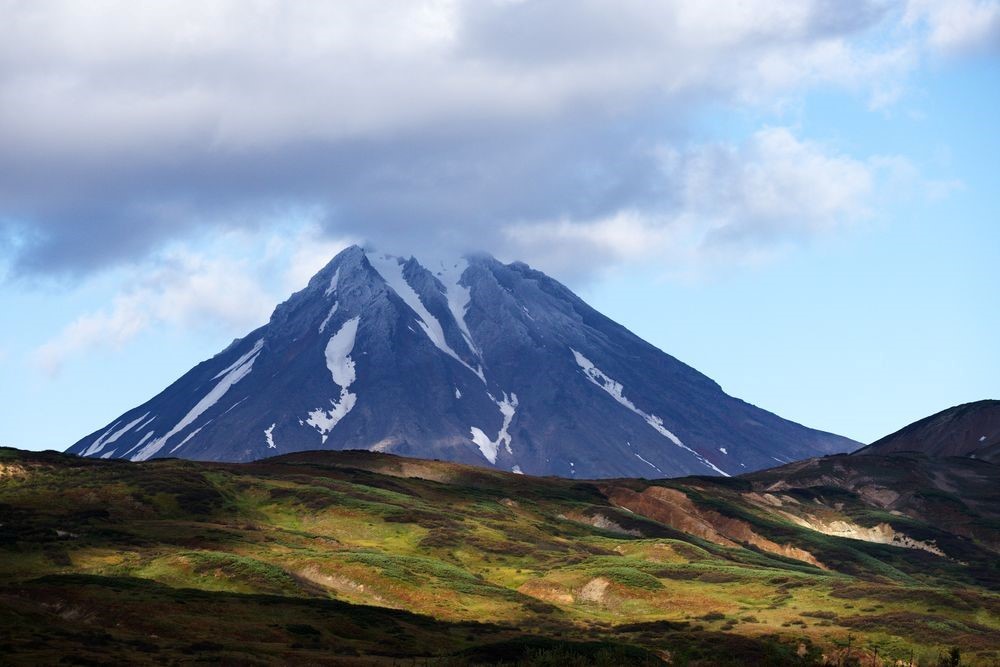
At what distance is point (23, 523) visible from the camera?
135 meters

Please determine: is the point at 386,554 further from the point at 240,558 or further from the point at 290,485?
the point at 290,485

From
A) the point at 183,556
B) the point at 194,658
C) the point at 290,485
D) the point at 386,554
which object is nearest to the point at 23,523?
the point at 183,556

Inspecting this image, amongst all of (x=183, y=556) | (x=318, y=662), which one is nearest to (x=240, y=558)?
(x=183, y=556)

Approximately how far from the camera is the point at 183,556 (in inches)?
4830

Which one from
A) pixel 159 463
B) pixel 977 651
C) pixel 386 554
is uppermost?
pixel 159 463

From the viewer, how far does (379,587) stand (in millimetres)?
124875

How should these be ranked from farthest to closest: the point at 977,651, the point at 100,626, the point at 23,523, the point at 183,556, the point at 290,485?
the point at 290,485
the point at 23,523
the point at 183,556
the point at 977,651
the point at 100,626

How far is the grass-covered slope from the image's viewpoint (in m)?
87.8

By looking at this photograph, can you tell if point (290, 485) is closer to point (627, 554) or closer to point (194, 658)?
point (627, 554)

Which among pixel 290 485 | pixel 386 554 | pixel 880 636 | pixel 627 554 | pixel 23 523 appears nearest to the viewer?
pixel 880 636

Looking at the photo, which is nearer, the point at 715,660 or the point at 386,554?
the point at 715,660

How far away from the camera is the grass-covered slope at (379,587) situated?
87750 mm

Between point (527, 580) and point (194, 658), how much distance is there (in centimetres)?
7175

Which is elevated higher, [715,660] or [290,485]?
[290,485]
